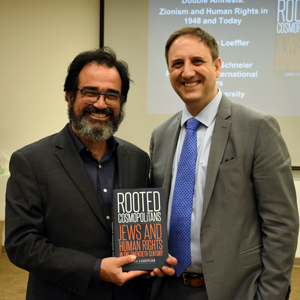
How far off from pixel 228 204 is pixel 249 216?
14 cm

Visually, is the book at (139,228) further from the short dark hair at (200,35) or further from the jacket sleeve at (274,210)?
the short dark hair at (200,35)

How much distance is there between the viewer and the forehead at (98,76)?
1644mm

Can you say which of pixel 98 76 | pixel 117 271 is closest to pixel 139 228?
pixel 117 271

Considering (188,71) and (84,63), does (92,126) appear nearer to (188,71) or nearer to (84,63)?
(84,63)

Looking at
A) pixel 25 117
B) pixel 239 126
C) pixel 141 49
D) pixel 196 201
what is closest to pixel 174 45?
pixel 239 126

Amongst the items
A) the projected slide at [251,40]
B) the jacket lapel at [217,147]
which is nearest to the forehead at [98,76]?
the jacket lapel at [217,147]

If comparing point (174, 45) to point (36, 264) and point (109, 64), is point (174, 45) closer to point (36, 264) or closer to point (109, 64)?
point (109, 64)

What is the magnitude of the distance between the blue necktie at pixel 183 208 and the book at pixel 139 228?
0.49 ft

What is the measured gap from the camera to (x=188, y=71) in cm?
161

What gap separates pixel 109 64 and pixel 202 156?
706mm

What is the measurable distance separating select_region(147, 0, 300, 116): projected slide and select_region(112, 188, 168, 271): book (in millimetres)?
2684

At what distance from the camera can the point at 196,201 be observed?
1.56m

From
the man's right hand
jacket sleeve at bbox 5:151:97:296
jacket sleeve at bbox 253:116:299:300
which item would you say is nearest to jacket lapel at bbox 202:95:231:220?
jacket sleeve at bbox 253:116:299:300

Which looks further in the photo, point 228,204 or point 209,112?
point 209,112
